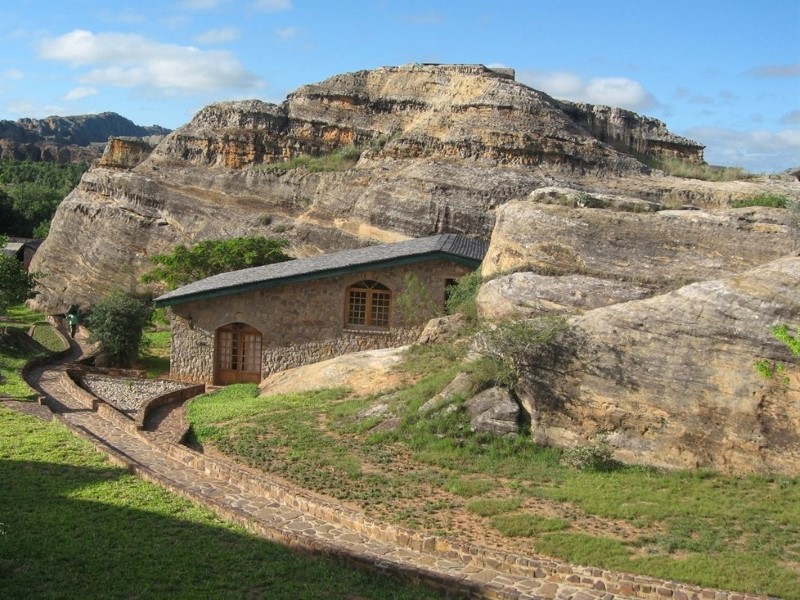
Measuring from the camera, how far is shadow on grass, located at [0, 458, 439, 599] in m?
8.48

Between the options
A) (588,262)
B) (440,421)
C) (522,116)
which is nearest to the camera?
(440,421)

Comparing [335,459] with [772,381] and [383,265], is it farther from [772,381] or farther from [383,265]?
[383,265]

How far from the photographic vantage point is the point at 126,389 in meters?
21.4

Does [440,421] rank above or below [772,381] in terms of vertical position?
below

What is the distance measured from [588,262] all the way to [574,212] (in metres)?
1.37

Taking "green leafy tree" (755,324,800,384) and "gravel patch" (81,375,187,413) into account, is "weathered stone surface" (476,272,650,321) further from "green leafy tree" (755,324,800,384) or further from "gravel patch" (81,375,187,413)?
"gravel patch" (81,375,187,413)

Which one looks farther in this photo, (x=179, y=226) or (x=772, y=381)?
(x=179, y=226)

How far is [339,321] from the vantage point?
2225cm

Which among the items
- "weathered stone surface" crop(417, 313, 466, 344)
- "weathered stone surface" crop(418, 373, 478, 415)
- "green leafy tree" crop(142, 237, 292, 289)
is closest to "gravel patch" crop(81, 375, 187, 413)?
"green leafy tree" crop(142, 237, 292, 289)

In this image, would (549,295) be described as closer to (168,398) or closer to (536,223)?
(536,223)

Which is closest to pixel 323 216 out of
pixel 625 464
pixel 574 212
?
pixel 574 212

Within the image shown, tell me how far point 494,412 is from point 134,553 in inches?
268

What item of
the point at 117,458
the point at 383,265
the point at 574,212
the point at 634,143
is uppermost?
the point at 634,143

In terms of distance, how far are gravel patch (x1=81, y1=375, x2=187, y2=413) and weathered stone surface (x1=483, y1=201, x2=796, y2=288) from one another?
374 inches
